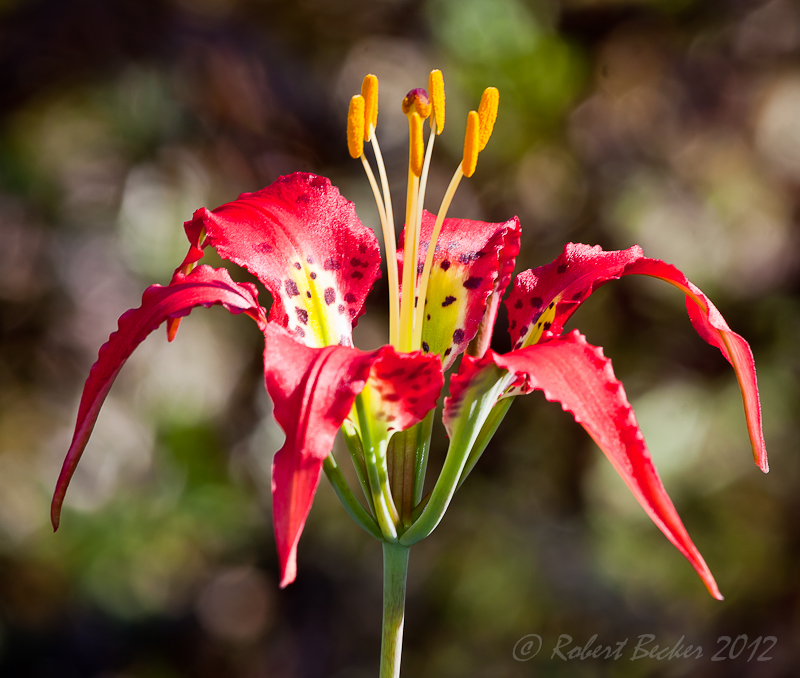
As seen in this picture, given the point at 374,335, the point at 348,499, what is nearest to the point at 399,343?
the point at 348,499

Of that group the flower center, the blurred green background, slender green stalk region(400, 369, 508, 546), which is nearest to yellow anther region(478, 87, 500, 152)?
the flower center

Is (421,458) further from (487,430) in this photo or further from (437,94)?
(437,94)

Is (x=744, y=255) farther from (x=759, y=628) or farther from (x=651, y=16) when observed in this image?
(x=759, y=628)

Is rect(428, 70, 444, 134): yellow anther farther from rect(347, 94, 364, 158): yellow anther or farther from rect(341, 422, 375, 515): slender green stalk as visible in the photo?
rect(341, 422, 375, 515): slender green stalk

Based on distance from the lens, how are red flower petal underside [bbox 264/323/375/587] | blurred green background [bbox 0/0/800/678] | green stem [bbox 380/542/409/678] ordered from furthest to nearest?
blurred green background [bbox 0/0/800/678], green stem [bbox 380/542/409/678], red flower petal underside [bbox 264/323/375/587]

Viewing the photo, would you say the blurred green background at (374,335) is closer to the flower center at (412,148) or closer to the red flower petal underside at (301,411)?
the flower center at (412,148)

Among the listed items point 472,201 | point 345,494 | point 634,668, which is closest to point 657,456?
point 634,668
